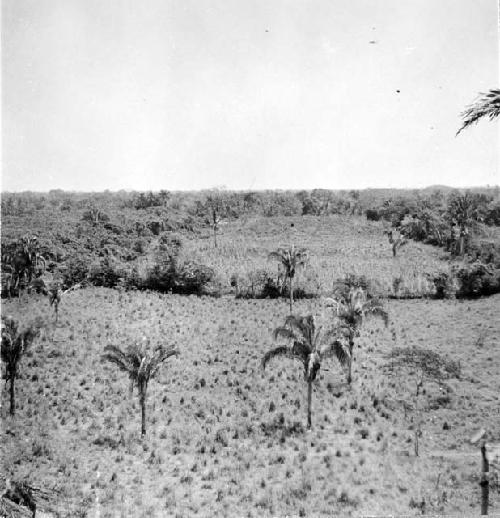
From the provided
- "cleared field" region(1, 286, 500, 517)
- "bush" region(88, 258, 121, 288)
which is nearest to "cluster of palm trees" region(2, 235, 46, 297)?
"bush" region(88, 258, 121, 288)

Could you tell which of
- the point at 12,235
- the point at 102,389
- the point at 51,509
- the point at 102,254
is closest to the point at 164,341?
the point at 102,389

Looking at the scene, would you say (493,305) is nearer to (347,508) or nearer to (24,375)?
(347,508)

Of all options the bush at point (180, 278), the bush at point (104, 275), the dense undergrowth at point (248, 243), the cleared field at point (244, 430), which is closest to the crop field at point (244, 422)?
the cleared field at point (244, 430)

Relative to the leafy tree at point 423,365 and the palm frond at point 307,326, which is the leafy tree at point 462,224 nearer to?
the leafy tree at point 423,365

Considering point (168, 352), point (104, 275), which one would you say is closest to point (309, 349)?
point (168, 352)

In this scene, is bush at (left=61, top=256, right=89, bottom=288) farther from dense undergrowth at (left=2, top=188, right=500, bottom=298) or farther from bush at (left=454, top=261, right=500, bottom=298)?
bush at (left=454, top=261, right=500, bottom=298)
